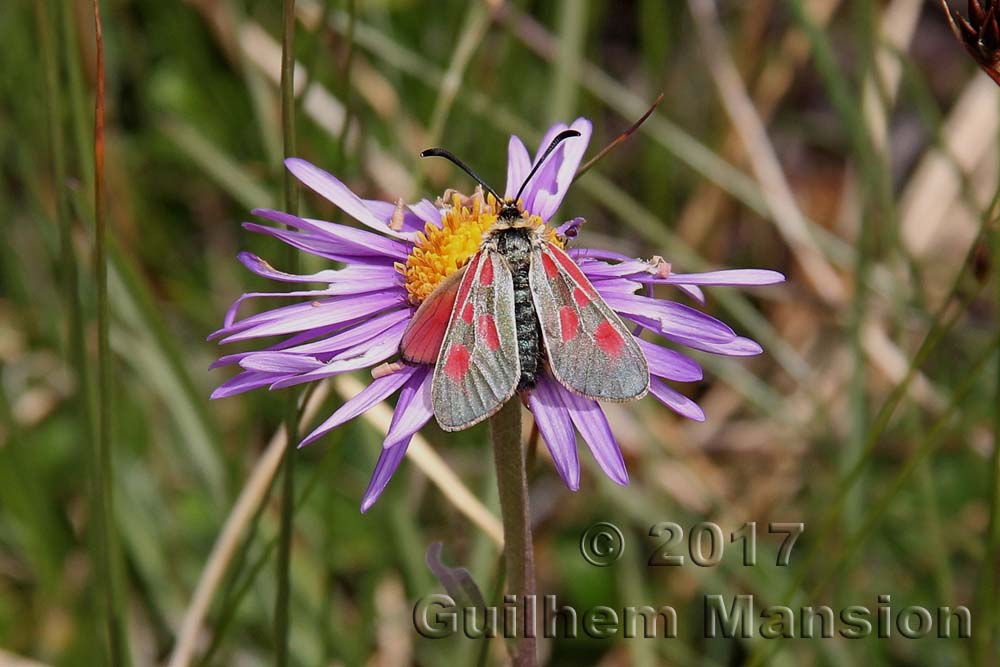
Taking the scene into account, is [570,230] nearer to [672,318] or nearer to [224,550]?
[672,318]

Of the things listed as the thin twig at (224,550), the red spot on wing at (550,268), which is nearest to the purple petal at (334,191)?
the red spot on wing at (550,268)

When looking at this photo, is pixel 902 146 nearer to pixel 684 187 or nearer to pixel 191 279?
pixel 684 187

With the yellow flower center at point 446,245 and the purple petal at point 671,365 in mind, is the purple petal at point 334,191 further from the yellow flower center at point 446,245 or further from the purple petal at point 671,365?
the purple petal at point 671,365

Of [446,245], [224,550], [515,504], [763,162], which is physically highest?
[763,162]

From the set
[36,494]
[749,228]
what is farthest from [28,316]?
[749,228]

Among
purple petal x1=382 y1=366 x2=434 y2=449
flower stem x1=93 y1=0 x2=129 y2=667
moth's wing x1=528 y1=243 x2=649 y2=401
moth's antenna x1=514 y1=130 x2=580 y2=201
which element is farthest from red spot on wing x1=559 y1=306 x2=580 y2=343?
flower stem x1=93 y1=0 x2=129 y2=667

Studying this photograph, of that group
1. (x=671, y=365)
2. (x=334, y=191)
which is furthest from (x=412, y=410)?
(x=334, y=191)
